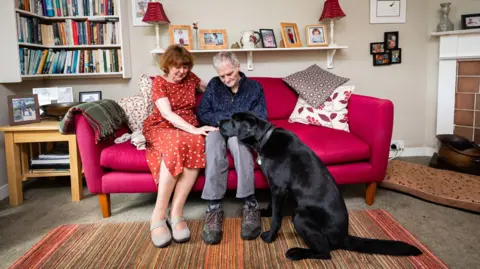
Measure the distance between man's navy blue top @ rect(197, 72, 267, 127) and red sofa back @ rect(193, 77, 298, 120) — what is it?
0.49 m

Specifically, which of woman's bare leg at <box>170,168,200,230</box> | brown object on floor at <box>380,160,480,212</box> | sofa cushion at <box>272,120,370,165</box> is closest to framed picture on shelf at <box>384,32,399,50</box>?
brown object on floor at <box>380,160,480,212</box>

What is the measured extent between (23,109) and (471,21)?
365 cm

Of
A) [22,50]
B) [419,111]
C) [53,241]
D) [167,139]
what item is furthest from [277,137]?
[419,111]

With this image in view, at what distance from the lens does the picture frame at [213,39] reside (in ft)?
9.88

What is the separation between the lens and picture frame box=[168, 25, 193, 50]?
299 cm

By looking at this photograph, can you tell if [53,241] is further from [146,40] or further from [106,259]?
[146,40]

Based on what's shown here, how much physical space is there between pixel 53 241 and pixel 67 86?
5.61 ft

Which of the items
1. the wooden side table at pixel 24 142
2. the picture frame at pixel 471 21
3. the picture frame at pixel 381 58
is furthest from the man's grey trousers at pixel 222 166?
the picture frame at pixel 471 21

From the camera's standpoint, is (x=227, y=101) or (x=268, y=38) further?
(x=268, y=38)

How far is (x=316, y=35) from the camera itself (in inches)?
123

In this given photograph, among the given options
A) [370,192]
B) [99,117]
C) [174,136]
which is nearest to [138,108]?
[99,117]

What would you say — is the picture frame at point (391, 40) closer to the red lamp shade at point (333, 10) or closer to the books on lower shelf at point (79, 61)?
the red lamp shade at point (333, 10)

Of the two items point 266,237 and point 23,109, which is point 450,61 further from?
point 23,109

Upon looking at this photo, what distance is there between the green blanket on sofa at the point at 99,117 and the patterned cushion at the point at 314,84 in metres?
1.29
